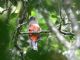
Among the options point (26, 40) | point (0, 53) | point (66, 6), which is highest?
point (66, 6)

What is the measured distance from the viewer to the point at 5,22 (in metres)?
0.79

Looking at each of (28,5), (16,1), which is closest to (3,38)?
(16,1)

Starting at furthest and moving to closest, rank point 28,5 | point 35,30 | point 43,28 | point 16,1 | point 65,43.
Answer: point 35,30 < point 43,28 < point 28,5 < point 16,1 < point 65,43

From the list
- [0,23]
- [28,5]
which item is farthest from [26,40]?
[0,23]

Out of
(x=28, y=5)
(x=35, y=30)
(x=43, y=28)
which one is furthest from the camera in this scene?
(x=35, y=30)

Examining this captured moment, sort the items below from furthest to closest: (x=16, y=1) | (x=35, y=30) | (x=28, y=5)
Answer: (x=35, y=30) < (x=28, y=5) < (x=16, y=1)

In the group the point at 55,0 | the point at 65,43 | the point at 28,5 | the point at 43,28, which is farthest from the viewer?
the point at 43,28

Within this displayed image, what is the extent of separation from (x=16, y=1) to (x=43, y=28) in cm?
45

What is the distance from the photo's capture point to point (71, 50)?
770 millimetres

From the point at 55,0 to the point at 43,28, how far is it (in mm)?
1220

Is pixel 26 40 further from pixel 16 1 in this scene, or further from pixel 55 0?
pixel 55 0

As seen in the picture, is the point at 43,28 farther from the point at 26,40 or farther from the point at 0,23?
the point at 0,23

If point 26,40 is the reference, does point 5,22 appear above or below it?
above

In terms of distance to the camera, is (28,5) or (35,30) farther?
(35,30)
